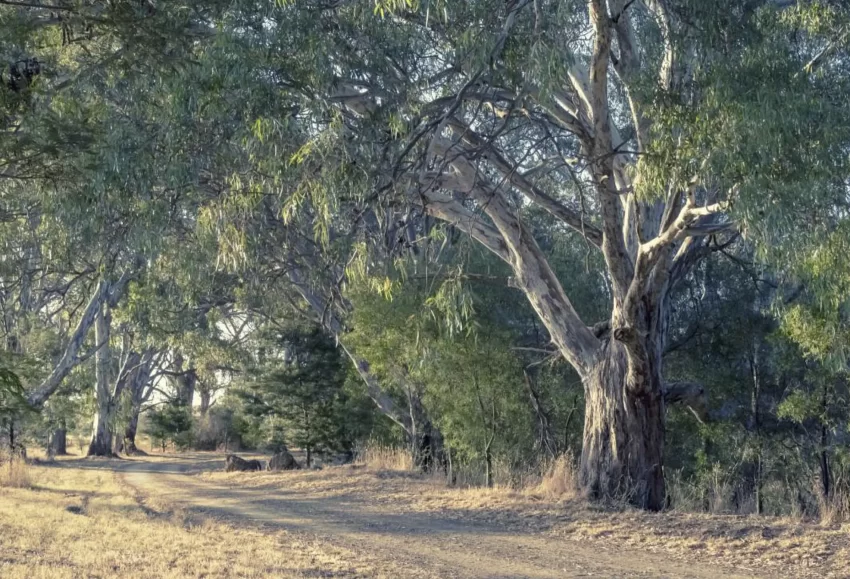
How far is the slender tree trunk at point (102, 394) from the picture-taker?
2802 cm

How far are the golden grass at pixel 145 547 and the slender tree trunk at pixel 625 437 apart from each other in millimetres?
→ 4343

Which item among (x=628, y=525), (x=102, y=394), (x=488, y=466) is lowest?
(x=628, y=525)

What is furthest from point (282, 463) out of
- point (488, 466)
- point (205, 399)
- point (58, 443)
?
point (205, 399)

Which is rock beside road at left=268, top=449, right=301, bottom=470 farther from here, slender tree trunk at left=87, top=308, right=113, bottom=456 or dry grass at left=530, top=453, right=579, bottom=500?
dry grass at left=530, top=453, right=579, bottom=500

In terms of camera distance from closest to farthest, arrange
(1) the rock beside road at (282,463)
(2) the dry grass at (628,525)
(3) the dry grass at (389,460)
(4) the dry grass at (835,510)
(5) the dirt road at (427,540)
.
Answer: (5) the dirt road at (427,540) < (2) the dry grass at (628,525) < (4) the dry grass at (835,510) < (3) the dry grass at (389,460) < (1) the rock beside road at (282,463)

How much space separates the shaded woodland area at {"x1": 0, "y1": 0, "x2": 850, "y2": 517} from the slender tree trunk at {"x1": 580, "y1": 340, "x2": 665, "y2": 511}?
0.04 metres

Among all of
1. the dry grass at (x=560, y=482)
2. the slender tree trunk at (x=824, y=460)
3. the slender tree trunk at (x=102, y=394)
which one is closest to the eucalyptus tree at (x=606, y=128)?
the dry grass at (x=560, y=482)

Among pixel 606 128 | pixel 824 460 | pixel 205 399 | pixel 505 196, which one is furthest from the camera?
pixel 205 399

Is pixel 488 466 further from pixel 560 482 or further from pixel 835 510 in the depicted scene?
pixel 835 510

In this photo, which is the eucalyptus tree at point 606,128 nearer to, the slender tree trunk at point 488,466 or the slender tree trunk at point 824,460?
the slender tree trunk at point 488,466

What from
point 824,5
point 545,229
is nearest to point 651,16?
point 824,5

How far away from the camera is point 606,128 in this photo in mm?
11680

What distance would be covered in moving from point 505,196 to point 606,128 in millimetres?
3113

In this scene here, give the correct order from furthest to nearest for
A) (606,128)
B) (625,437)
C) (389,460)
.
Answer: (389,460), (625,437), (606,128)
